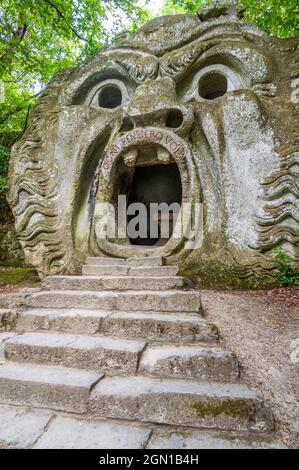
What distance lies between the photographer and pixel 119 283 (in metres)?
3.16

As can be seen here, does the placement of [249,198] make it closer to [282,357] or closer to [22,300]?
[282,357]

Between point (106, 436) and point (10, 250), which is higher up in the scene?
point (10, 250)

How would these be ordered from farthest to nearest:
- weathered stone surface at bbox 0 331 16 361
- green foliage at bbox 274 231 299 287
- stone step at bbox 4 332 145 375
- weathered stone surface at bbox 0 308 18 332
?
green foliage at bbox 274 231 299 287, weathered stone surface at bbox 0 308 18 332, weathered stone surface at bbox 0 331 16 361, stone step at bbox 4 332 145 375

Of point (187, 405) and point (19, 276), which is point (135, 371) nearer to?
point (187, 405)

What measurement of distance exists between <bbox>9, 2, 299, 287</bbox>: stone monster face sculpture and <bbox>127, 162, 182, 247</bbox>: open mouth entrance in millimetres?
1139

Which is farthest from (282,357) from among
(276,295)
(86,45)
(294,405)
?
(86,45)

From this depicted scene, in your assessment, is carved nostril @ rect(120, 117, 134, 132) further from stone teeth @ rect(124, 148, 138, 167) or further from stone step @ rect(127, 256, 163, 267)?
stone step @ rect(127, 256, 163, 267)

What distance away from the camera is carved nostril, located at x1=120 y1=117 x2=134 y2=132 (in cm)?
462

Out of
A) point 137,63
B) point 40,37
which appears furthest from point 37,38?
point 137,63

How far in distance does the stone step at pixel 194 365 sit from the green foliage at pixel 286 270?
187 cm

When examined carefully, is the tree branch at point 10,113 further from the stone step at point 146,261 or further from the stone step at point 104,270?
the stone step at point 146,261

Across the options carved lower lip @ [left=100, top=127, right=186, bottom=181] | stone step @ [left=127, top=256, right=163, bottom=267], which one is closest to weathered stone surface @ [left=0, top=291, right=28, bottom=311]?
stone step @ [left=127, top=256, right=163, bottom=267]

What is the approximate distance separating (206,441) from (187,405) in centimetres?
20

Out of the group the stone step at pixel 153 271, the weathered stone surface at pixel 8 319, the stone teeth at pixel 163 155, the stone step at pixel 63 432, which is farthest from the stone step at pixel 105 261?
the stone step at pixel 63 432
